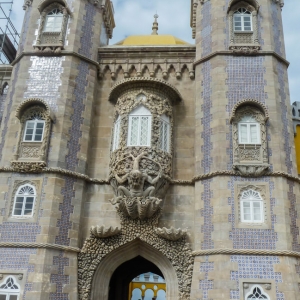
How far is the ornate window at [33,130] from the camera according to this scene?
48.8 feet

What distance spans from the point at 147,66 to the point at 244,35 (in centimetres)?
410

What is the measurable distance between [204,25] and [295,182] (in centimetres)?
751

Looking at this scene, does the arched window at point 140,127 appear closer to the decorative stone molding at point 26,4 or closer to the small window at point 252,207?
the small window at point 252,207

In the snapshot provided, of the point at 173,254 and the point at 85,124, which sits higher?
the point at 85,124

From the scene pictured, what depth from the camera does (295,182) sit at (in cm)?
1443

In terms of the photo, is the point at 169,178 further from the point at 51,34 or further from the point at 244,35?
the point at 51,34

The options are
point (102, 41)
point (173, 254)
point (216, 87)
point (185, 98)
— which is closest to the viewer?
point (173, 254)

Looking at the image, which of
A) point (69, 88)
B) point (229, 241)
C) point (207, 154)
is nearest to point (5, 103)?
point (69, 88)

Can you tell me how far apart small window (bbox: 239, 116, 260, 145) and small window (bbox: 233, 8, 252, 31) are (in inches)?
159

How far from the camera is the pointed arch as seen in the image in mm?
14156

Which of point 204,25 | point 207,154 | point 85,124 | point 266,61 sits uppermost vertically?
point 204,25

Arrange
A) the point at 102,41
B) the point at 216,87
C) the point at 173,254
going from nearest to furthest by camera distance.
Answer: the point at 173,254, the point at 216,87, the point at 102,41

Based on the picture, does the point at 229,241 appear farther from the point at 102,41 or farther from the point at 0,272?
the point at 102,41

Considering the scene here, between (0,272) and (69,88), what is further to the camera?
(69,88)
